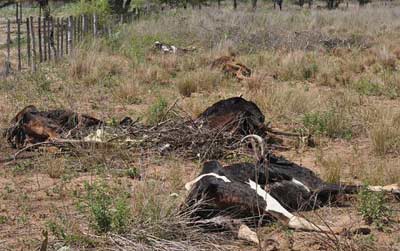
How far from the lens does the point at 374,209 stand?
13.6 ft

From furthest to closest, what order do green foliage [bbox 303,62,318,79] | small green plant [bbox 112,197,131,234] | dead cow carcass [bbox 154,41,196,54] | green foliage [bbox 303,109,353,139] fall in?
dead cow carcass [bbox 154,41,196,54] < green foliage [bbox 303,62,318,79] < green foliage [bbox 303,109,353,139] < small green plant [bbox 112,197,131,234]

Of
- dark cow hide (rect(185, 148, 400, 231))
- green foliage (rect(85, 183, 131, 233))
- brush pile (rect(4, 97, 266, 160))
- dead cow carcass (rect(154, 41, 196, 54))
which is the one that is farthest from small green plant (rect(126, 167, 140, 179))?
dead cow carcass (rect(154, 41, 196, 54))

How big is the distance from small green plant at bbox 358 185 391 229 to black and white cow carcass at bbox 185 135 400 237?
31 cm

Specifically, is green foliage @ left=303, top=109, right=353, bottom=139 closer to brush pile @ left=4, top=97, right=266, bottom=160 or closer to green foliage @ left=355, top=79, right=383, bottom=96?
brush pile @ left=4, top=97, right=266, bottom=160

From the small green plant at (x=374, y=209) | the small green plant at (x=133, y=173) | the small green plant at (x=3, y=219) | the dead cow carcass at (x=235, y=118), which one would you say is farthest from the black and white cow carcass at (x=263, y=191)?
the small green plant at (x=3, y=219)

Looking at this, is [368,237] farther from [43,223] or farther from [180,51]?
[180,51]

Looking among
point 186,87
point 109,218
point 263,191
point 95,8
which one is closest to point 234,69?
point 186,87

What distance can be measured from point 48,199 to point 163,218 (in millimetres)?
1385

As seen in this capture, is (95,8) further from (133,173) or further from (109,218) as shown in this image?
(109,218)

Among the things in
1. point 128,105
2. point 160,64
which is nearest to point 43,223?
point 128,105

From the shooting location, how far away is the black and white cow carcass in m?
4.01

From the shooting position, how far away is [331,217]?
14.0ft

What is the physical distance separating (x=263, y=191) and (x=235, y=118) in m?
2.08

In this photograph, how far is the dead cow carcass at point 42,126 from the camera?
20.1 ft
